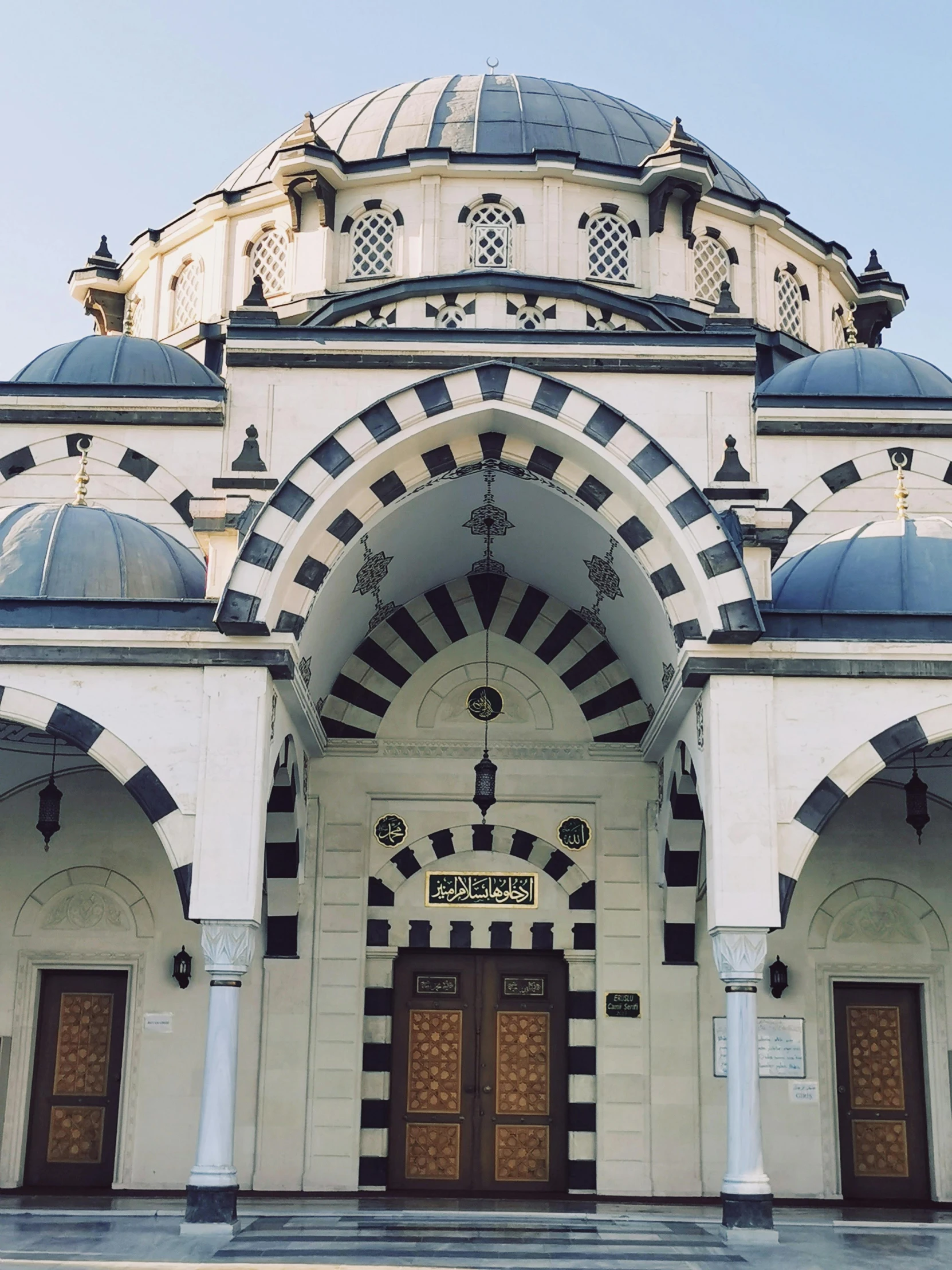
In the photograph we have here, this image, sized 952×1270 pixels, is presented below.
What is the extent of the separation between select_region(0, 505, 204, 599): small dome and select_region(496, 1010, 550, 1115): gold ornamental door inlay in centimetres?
478

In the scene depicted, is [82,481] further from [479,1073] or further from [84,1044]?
[479,1073]

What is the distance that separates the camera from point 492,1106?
13727 millimetres

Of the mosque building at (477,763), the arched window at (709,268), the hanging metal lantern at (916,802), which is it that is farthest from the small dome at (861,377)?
the hanging metal lantern at (916,802)

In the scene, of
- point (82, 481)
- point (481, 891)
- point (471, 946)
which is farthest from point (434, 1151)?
point (82, 481)

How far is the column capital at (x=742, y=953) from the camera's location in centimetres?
1091

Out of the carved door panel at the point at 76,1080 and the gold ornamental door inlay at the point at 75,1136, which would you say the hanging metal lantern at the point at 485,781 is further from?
the gold ornamental door inlay at the point at 75,1136

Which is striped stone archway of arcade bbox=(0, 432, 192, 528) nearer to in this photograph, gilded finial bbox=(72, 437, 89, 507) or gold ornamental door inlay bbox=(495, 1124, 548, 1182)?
gilded finial bbox=(72, 437, 89, 507)

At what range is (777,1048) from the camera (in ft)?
44.6

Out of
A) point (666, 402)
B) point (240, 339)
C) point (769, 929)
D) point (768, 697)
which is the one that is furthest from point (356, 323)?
point (769, 929)

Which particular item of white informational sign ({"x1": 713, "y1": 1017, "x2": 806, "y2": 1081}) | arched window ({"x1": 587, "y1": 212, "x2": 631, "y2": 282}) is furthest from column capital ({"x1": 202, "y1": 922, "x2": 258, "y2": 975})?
arched window ({"x1": 587, "y1": 212, "x2": 631, "y2": 282})

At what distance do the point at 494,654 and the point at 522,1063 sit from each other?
3733mm

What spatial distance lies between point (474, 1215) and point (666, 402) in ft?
21.7

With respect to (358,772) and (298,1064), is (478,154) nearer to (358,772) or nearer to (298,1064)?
(358,772)

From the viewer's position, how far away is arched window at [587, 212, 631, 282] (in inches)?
695
